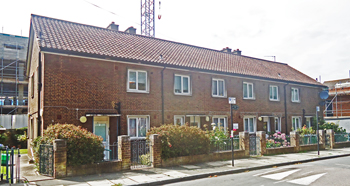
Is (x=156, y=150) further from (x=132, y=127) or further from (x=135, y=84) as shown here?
(x=135, y=84)

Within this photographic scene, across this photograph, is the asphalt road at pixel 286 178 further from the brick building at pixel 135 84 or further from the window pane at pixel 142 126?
the brick building at pixel 135 84

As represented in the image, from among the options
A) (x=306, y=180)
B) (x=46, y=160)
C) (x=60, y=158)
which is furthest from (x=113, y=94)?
(x=306, y=180)

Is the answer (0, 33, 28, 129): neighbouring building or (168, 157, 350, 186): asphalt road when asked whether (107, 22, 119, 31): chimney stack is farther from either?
(0, 33, 28, 129): neighbouring building

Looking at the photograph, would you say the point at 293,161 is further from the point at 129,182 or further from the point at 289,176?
the point at 129,182

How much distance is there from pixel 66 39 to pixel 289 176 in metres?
11.9

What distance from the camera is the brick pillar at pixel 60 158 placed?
971 cm

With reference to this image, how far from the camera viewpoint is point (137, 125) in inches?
618

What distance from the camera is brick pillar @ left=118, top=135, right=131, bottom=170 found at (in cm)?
1115

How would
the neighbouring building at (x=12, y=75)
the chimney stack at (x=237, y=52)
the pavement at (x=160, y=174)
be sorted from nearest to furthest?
the pavement at (x=160, y=174) → the chimney stack at (x=237, y=52) → the neighbouring building at (x=12, y=75)

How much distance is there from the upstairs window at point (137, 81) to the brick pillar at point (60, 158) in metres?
6.07

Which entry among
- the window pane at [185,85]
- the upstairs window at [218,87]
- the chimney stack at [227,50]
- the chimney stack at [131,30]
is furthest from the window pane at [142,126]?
the chimney stack at [227,50]

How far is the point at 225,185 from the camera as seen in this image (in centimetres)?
919

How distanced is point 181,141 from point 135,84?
472 centimetres

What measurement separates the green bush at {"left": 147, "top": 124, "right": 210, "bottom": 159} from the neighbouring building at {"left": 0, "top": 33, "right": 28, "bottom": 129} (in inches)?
1080
